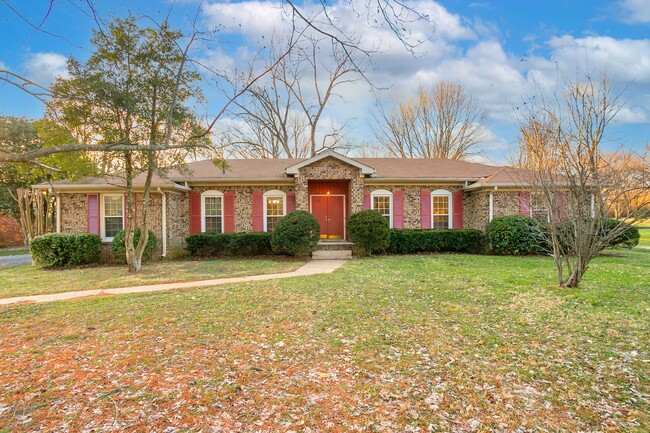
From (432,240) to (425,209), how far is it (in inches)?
68.4

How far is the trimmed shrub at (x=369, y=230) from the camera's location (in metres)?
12.5

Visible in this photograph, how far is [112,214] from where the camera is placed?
13016 millimetres

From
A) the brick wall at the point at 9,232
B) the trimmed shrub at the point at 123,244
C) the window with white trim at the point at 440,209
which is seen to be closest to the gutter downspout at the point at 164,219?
the trimmed shrub at the point at 123,244

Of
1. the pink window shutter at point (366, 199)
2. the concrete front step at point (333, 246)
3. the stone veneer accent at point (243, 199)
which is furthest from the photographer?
the pink window shutter at point (366, 199)

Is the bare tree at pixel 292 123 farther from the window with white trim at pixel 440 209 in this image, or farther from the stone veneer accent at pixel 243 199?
the window with white trim at pixel 440 209

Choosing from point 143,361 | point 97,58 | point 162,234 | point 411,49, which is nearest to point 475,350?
point 411,49

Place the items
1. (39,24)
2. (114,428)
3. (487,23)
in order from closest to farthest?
(114,428)
(39,24)
(487,23)

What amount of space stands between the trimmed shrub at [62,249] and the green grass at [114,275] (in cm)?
45

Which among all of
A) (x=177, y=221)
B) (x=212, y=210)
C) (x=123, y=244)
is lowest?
(x=123, y=244)

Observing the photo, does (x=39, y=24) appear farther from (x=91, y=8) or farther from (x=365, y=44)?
(x=365, y=44)

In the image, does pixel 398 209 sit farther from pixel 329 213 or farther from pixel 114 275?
pixel 114 275

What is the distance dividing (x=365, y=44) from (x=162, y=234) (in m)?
11.4

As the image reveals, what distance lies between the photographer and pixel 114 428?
2.43 m

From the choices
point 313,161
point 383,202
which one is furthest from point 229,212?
point 383,202
